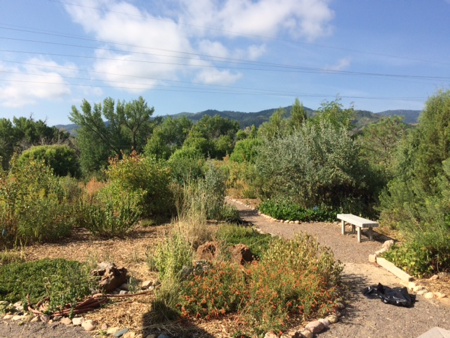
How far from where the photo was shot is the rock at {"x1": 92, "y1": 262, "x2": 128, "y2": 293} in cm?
405

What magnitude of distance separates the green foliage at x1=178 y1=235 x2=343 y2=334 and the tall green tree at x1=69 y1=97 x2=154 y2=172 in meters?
21.3

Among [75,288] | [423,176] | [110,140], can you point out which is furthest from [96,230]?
[110,140]

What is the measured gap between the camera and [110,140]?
2792 centimetres

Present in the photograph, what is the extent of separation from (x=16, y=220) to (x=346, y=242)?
6134 mm

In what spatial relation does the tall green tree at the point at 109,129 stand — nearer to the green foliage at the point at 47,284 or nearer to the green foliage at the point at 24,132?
the green foliage at the point at 24,132

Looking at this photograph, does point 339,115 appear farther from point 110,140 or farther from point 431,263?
point 110,140

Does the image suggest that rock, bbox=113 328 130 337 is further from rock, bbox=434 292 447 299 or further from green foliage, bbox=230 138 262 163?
green foliage, bbox=230 138 262 163

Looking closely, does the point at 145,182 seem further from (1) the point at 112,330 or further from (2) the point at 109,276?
(1) the point at 112,330

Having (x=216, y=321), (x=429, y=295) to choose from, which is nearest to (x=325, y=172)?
(x=429, y=295)

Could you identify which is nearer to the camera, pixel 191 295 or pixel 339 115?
pixel 191 295

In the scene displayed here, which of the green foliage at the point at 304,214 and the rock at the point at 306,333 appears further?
the green foliage at the point at 304,214

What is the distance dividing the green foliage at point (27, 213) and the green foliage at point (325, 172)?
18.2ft

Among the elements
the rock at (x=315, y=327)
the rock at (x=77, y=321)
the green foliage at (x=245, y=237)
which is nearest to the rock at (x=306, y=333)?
the rock at (x=315, y=327)

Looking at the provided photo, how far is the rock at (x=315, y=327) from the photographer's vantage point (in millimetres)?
3385
